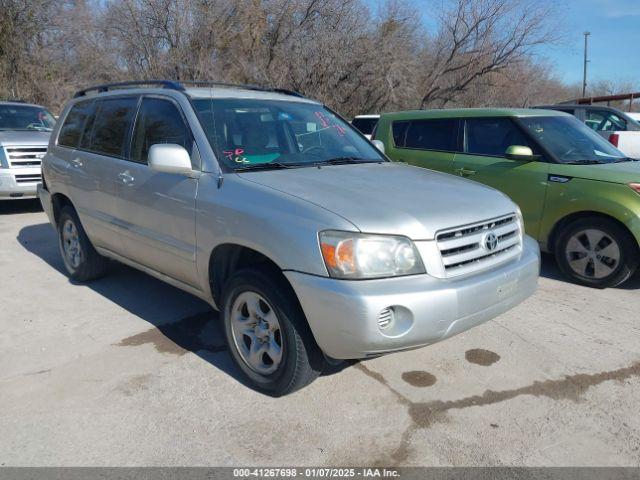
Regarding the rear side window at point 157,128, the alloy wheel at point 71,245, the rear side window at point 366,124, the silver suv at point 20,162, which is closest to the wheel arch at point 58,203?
the alloy wheel at point 71,245

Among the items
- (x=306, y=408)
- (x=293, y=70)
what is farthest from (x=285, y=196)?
(x=293, y=70)

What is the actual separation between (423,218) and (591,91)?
48.7 metres

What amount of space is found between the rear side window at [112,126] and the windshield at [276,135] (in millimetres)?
899

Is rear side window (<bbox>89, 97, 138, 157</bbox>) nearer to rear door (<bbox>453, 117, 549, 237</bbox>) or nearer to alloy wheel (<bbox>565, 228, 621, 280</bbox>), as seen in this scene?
rear door (<bbox>453, 117, 549, 237</bbox>)

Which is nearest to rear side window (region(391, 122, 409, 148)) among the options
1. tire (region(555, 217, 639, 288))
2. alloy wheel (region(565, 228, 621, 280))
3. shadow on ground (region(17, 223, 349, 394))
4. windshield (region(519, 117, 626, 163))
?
windshield (region(519, 117, 626, 163))

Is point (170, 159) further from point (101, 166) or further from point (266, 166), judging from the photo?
point (101, 166)

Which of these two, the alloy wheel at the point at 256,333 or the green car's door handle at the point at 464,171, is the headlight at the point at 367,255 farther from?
the green car's door handle at the point at 464,171

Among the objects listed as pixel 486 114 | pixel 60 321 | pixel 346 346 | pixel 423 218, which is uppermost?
pixel 486 114

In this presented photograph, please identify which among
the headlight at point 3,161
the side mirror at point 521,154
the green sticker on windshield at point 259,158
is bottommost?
the headlight at point 3,161

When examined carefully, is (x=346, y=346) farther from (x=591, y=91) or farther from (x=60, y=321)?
(x=591, y=91)

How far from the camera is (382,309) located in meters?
2.68

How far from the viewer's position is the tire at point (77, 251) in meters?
5.11

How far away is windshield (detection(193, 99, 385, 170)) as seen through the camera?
12.0 feet

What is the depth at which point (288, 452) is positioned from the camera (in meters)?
2.75
